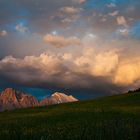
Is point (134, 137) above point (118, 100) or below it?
below

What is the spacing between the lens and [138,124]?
55.8ft

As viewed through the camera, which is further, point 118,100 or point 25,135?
point 118,100

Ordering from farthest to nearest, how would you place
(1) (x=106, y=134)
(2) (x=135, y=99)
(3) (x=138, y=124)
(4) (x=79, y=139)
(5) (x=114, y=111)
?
(2) (x=135, y=99) → (5) (x=114, y=111) → (3) (x=138, y=124) → (1) (x=106, y=134) → (4) (x=79, y=139)

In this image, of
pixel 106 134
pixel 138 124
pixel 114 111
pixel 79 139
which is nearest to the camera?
pixel 79 139

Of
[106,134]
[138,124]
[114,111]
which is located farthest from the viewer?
[114,111]

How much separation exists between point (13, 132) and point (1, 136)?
0.44 m

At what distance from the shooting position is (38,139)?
12.1 m

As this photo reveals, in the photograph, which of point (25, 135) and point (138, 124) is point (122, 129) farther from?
point (25, 135)

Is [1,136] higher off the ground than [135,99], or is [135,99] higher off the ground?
[135,99]

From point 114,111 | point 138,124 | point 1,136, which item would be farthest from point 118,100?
point 1,136

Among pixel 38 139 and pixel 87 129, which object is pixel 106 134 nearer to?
pixel 87 129

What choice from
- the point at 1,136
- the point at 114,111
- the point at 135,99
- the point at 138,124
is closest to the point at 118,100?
the point at 135,99

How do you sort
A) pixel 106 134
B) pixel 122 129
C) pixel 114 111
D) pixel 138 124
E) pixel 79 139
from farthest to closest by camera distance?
pixel 114 111
pixel 138 124
pixel 122 129
pixel 106 134
pixel 79 139

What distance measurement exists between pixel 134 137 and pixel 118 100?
195 ft
